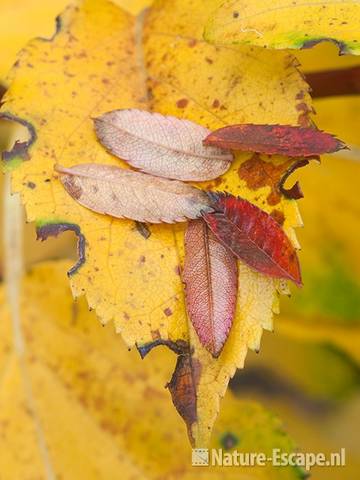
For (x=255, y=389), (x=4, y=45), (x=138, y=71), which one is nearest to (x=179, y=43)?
(x=138, y=71)

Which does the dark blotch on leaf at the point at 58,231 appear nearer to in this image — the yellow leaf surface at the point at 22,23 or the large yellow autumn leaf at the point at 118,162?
the large yellow autumn leaf at the point at 118,162

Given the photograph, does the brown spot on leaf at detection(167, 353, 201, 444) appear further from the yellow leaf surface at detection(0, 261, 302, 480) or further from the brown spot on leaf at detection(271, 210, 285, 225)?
the yellow leaf surface at detection(0, 261, 302, 480)

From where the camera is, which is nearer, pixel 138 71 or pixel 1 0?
pixel 138 71

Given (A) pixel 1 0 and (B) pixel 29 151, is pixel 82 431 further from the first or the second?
(A) pixel 1 0

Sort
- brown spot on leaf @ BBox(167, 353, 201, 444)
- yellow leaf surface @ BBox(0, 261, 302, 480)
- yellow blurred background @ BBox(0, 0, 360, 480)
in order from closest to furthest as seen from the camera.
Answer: brown spot on leaf @ BBox(167, 353, 201, 444) → yellow leaf surface @ BBox(0, 261, 302, 480) → yellow blurred background @ BBox(0, 0, 360, 480)

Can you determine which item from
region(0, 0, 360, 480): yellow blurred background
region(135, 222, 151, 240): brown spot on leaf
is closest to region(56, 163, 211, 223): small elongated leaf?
region(135, 222, 151, 240): brown spot on leaf
